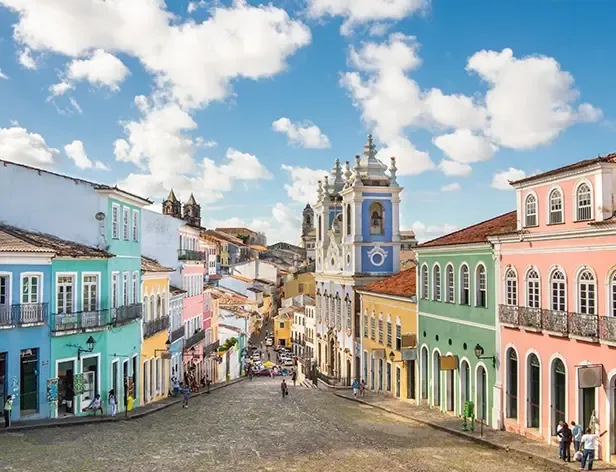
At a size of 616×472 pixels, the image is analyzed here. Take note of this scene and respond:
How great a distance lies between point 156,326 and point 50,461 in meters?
16.5

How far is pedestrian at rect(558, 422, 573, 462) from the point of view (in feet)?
66.9

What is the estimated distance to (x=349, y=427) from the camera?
27266 millimetres

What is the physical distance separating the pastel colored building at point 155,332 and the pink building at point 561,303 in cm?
1617

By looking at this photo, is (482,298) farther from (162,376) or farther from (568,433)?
(162,376)

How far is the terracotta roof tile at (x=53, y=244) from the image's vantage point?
87.7 ft

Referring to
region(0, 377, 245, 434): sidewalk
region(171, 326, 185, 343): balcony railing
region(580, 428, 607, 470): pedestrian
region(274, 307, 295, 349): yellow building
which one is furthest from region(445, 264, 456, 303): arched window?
region(274, 307, 295, 349): yellow building

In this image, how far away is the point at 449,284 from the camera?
102ft

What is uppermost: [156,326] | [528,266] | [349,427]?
[528,266]

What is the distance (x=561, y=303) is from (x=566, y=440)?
13.2 ft

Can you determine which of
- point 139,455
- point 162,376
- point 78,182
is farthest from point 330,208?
point 139,455

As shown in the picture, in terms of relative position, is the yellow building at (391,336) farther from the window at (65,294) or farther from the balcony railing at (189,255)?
the window at (65,294)

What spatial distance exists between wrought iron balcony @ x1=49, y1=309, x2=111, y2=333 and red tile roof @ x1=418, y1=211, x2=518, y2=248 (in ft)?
43.7

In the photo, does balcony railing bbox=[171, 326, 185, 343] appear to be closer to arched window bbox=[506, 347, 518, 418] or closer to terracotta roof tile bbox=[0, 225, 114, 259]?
terracotta roof tile bbox=[0, 225, 114, 259]

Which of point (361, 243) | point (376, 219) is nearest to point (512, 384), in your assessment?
point (361, 243)
